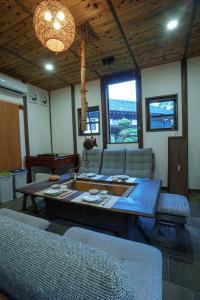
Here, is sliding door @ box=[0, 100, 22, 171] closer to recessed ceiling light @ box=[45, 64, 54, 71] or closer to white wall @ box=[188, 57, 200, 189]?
recessed ceiling light @ box=[45, 64, 54, 71]

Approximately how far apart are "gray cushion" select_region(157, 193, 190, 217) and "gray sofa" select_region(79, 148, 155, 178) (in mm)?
1441

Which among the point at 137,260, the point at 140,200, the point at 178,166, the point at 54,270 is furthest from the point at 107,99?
the point at 54,270

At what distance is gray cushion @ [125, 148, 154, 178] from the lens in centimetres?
355

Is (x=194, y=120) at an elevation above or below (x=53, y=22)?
below

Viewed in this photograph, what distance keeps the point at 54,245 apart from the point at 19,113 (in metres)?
4.32

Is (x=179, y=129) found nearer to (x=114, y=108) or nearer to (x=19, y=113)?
(x=114, y=108)

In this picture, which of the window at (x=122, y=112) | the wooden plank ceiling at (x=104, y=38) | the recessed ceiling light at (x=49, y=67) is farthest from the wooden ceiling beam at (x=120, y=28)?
the recessed ceiling light at (x=49, y=67)

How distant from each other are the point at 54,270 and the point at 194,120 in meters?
3.88

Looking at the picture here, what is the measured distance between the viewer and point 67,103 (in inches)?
196

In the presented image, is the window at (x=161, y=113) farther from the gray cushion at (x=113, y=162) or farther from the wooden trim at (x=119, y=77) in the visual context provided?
the gray cushion at (x=113, y=162)

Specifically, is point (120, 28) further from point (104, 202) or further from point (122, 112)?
point (104, 202)

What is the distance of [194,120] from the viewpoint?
141 inches

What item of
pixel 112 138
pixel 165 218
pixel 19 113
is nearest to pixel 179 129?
pixel 112 138

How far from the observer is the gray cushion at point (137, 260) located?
2.81ft
